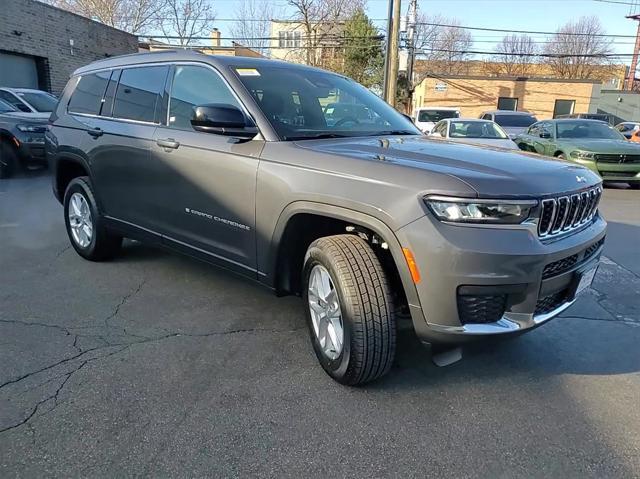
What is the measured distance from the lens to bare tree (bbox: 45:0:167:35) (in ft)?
119

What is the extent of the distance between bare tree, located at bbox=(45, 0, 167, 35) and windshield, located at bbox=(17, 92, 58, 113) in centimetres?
2823

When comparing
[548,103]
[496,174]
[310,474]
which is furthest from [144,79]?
[548,103]

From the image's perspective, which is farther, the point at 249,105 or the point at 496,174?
the point at 249,105

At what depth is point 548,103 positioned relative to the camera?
36.2 meters

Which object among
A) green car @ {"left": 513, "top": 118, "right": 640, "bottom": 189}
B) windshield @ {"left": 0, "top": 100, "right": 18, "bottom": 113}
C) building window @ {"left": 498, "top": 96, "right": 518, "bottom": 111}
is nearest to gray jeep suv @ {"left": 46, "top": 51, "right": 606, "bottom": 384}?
windshield @ {"left": 0, "top": 100, "right": 18, "bottom": 113}

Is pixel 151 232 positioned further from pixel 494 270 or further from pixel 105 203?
pixel 494 270

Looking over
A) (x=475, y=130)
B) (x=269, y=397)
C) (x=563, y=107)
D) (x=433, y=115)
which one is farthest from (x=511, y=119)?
(x=563, y=107)

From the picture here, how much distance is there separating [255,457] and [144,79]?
3.23 meters

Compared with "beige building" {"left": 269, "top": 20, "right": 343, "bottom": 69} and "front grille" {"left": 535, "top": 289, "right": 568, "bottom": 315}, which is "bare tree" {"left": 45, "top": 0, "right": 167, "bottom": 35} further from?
"front grille" {"left": 535, "top": 289, "right": 568, "bottom": 315}

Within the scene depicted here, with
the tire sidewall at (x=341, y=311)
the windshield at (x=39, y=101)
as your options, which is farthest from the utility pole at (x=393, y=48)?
the tire sidewall at (x=341, y=311)

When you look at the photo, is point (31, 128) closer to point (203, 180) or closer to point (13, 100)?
point (13, 100)

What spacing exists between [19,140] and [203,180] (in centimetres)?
821

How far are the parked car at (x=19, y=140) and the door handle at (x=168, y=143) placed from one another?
7.59 m

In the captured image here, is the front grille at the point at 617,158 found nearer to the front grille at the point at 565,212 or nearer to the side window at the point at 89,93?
the front grille at the point at 565,212
